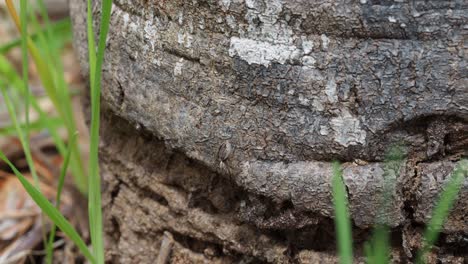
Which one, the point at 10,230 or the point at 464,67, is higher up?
the point at 464,67

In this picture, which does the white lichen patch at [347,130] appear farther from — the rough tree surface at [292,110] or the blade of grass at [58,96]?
the blade of grass at [58,96]

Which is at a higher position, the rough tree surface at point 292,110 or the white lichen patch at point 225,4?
the white lichen patch at point 225,4

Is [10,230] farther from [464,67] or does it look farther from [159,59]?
[464,67]

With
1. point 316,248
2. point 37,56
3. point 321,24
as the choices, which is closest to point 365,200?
point 316,248

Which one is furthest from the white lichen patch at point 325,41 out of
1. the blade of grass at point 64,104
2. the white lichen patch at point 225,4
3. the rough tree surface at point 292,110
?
the blade of grass at point 64,104

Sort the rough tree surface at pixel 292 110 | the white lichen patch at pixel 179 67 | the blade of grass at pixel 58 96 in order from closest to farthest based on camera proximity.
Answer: the rough tree surface at pixel 292 110, the white lichen patch at pixel 179 67, the blade of grass at pixel 58 96

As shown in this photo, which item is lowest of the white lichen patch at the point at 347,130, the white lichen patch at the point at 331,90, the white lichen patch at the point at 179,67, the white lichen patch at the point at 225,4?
the white lichen patch at the point at 347,130

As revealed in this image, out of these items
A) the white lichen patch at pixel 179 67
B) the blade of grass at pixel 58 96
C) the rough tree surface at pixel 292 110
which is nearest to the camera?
the rough tree surface at pixel 292 110

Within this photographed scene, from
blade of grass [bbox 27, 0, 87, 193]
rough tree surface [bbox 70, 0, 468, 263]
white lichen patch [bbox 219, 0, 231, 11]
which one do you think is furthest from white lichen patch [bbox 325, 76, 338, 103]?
blade of grass [bbox 27, 0, 87, 193]
